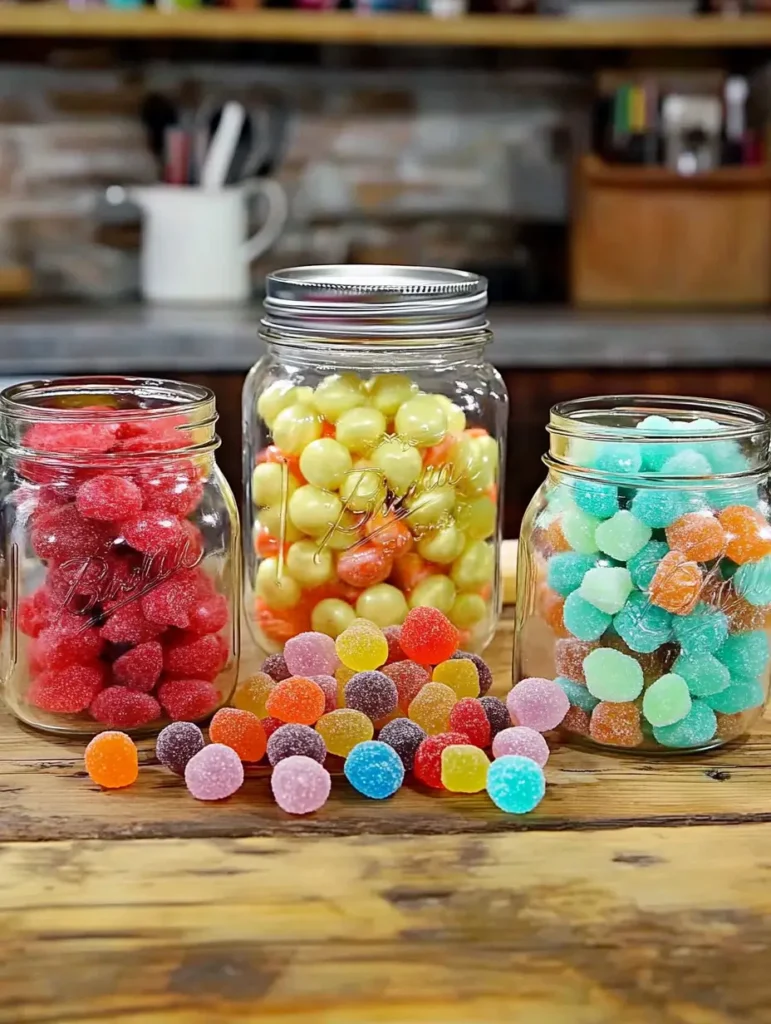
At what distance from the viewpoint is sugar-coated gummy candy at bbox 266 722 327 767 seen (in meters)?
0.65

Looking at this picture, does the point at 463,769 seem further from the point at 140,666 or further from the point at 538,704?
the point at 140,666

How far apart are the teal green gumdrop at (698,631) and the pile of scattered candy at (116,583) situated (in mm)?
262

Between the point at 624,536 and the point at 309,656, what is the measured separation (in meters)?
0.19

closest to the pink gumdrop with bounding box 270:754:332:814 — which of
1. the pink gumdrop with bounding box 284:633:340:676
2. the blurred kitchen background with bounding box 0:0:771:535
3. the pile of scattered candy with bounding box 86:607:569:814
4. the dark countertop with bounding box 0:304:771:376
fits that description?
the pile of scattered candy with bounding box 86:607:569:814

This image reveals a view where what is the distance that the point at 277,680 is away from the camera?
739mm

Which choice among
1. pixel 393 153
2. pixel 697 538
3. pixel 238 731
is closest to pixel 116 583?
pixel 238 731

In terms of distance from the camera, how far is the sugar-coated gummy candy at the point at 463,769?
0.64 m

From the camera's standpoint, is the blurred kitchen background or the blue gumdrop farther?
the blurred kitchen background

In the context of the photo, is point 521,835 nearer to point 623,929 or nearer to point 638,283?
point 623,929

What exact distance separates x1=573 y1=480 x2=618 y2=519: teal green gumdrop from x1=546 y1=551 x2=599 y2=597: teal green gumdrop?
3 cm

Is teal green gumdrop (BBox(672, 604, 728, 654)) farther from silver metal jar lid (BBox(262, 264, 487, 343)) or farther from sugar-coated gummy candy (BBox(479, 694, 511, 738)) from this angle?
silver metal jar lid (BBox(262, 264, 487, 343))

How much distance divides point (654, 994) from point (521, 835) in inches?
4.9

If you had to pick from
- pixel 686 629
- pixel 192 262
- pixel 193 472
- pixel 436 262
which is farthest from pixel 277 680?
pixel 436 262

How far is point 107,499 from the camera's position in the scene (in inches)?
27.2
